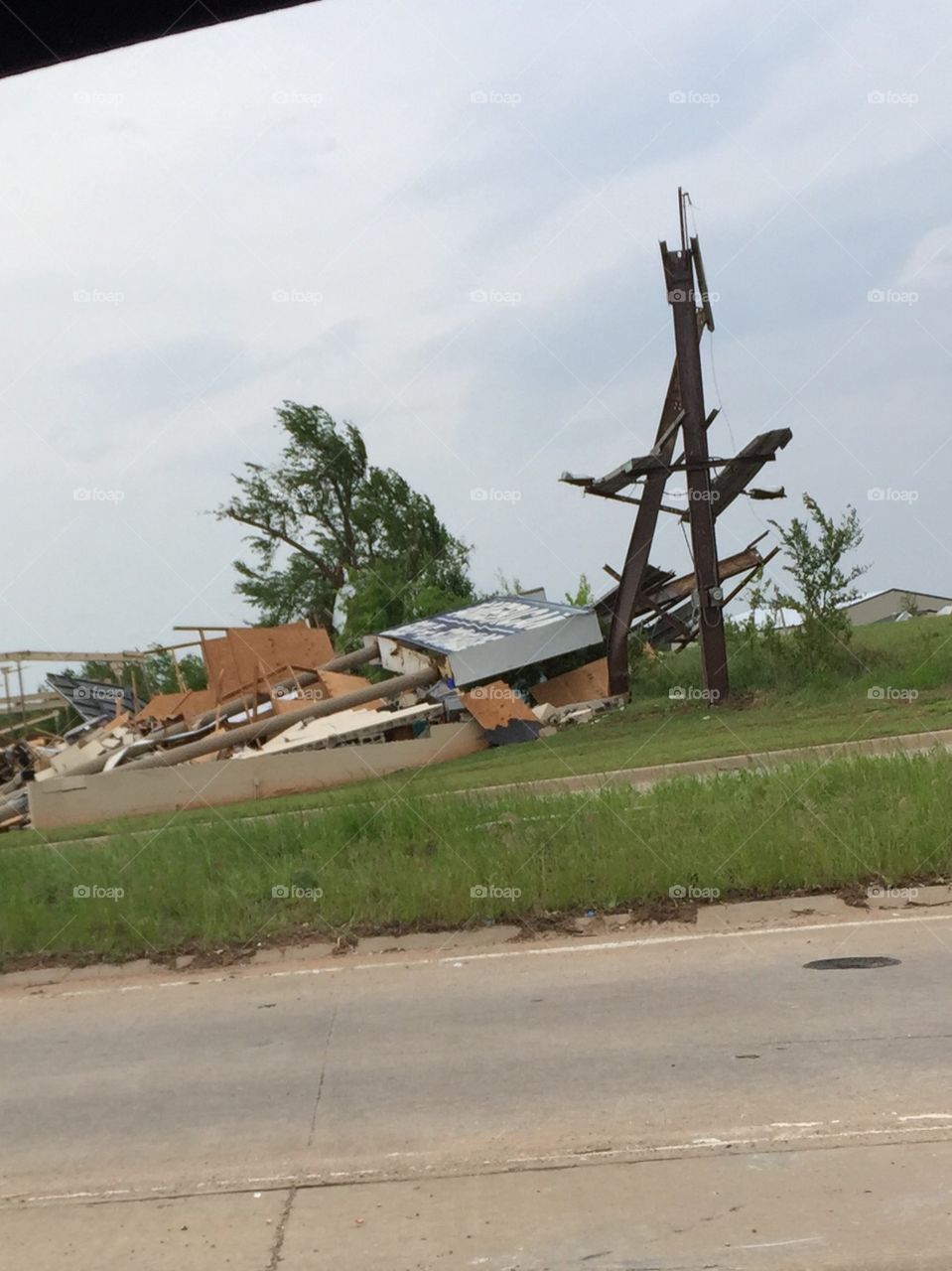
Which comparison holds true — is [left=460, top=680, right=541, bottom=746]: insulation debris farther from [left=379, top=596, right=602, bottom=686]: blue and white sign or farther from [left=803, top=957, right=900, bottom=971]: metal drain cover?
[left=803, top=957, right=900, bottom=971]: metal drain cover

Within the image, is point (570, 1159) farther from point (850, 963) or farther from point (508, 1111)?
point (850, 963)

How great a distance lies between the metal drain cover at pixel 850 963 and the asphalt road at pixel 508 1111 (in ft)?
0.38

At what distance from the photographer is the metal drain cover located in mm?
8531

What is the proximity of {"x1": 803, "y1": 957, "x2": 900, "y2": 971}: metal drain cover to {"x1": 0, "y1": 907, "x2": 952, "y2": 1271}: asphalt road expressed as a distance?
115mm

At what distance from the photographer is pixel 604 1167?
580 centimetres

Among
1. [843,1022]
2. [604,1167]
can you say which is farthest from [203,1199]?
[843,1022]

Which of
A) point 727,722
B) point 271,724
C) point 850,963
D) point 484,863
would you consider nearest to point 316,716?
point 271,724

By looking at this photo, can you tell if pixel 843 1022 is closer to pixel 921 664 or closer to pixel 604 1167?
pixel 604 1167

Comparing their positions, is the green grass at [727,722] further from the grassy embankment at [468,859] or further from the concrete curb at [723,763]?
the grassy embankment at [468,859]

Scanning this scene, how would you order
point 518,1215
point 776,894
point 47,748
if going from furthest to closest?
1. point 47,748
2. point 776,894
3. point 518,1215

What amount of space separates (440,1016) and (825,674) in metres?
20.0

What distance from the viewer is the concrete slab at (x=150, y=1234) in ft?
17.3

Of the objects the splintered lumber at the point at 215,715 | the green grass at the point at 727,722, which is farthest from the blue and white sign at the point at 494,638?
the green grass at the point at 727,722

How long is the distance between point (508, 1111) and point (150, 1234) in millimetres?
1748
